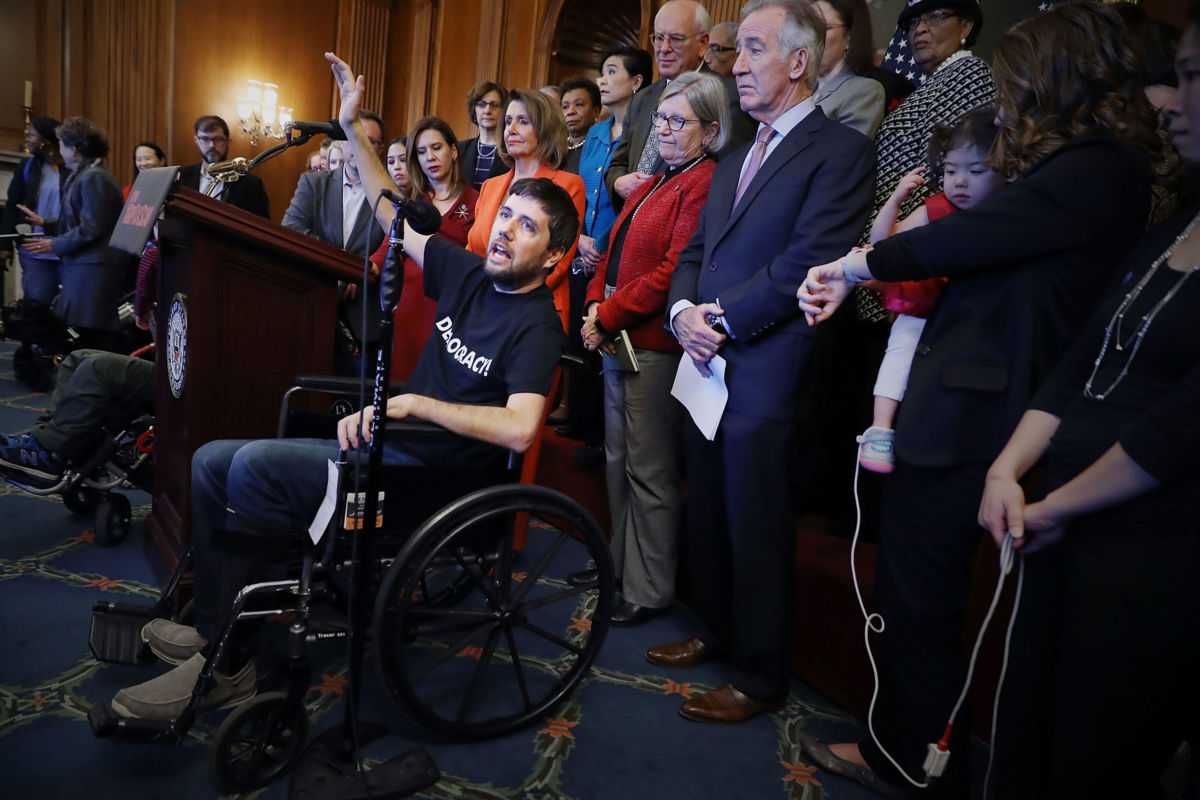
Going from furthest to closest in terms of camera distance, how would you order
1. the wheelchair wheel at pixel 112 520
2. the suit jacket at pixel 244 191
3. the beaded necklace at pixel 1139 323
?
the suit jacket at pixel 244 191 < the wheelchair wheel at pixel 112 520 < the beaded necklace at pixel 1139 323

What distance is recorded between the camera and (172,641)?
1.57 metres

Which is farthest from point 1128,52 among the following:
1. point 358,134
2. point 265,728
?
point 265,728

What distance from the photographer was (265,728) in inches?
53.6

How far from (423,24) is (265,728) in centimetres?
804

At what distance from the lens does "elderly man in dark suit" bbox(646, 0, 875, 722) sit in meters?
1.63

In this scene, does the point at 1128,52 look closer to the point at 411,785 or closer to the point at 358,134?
the point at 358,134

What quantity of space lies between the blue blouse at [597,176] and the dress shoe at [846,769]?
1.94 m

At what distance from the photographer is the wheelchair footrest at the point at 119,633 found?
1635 mm

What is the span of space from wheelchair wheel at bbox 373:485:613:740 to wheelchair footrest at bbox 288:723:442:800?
0.08 metres

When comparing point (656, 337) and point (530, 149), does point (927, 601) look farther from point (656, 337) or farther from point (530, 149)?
point (530, 149)

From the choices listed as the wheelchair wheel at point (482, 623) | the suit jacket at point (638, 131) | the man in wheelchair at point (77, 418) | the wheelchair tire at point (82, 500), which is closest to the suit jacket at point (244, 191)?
the man in wheelchair at point (77, 418)

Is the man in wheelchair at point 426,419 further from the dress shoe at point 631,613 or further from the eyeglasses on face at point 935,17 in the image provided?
the eyeglasses on face at point 935,17

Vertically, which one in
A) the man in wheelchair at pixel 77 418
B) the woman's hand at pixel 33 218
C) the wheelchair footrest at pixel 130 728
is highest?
the woman's hand at pixel 33 218

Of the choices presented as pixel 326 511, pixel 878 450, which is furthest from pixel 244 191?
pixel 878 450
